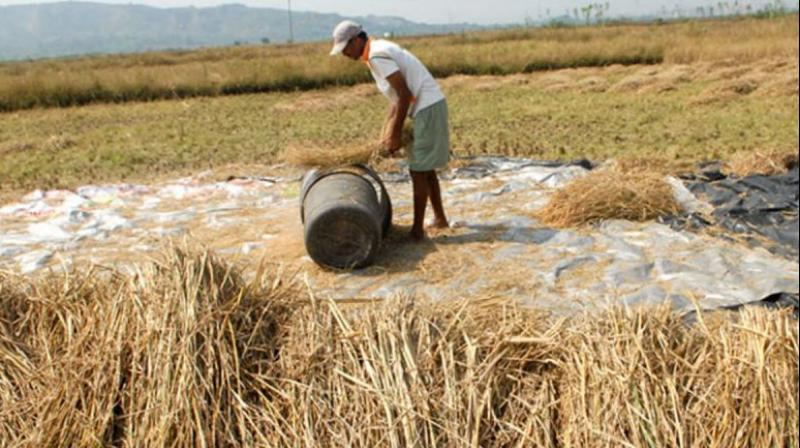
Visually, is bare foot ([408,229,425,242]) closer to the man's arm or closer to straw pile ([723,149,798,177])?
the man's arm

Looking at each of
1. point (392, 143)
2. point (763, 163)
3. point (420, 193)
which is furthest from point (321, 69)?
point (420, 193)

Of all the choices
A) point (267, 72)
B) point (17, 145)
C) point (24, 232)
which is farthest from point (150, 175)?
point (267, 72)

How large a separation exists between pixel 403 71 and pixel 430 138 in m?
0.46

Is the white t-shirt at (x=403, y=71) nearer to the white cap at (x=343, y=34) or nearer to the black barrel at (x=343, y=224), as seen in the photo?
the white cap at (x=343, y=34)

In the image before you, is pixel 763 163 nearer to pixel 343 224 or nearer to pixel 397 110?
pixel 397 110

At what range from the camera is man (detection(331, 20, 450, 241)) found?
13.6 ft

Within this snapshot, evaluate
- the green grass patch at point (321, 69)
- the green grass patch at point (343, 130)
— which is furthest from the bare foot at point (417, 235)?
the green grass patch at point (321, 69)

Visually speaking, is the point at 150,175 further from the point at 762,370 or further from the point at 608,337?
the point at 762,370

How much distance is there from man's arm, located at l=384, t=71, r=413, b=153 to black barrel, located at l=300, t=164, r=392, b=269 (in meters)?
0.40

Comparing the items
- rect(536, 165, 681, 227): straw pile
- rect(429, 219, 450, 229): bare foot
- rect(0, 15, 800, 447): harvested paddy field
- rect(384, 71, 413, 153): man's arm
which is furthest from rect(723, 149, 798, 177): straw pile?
rect(384, 71, 413, 153): man's arm

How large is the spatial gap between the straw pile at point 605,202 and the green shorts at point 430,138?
100cm

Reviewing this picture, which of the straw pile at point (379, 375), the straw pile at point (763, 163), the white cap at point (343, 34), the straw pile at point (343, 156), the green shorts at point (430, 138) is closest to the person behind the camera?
the straw pile at point (379, 375)

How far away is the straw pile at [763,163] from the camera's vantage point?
19.3 feet

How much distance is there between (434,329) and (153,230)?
3.20 metres
